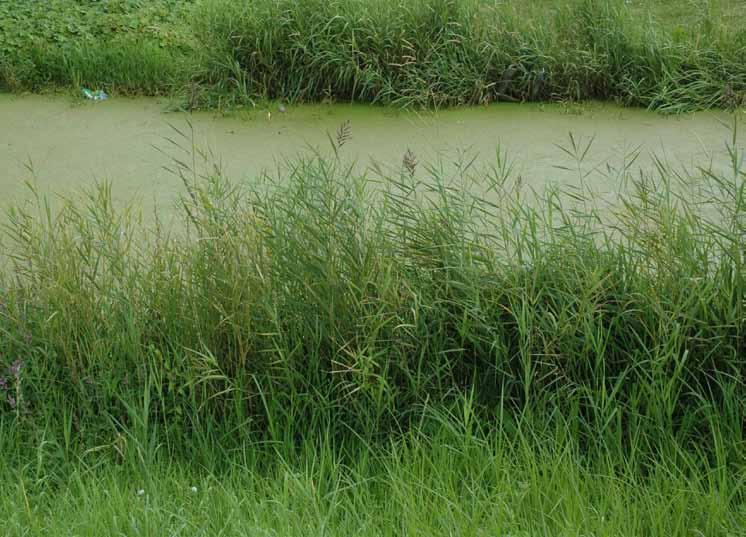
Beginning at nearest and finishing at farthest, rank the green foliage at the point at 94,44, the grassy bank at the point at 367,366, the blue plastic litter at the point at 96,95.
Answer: the grassy bank at the point at 367,366, the blue plastic litter at the point at 96,95, the green foliage at the point at 94,44

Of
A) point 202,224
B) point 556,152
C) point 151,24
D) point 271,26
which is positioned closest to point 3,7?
point 151,24

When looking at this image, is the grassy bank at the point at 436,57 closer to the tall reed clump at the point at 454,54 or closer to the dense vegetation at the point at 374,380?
the tall reed clump at the point at 454,54

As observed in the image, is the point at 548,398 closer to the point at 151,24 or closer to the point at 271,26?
the point at 271,26

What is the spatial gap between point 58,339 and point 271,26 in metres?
3.01

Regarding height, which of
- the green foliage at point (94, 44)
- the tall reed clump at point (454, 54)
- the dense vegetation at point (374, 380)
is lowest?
the dense vegetation at point (374, 380)

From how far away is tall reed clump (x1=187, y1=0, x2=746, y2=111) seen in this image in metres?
4.96

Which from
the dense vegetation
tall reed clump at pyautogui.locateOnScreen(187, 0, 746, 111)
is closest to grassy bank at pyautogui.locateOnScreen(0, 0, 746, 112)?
tall reed clump at pyautogui.locateOnScreen(187, 0, 746, 111)

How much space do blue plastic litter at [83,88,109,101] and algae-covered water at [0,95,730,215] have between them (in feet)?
0.30

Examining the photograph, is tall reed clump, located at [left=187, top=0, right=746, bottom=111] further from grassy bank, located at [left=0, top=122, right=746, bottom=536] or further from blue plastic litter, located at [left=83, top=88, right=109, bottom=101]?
grassy bank, located at [left=0, top=122, right=746, bottom=536]

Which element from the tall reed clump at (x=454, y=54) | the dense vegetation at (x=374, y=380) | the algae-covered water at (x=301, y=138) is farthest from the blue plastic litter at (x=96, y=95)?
the dense vegetation at (x=374, y=380)

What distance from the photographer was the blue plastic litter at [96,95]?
538cm

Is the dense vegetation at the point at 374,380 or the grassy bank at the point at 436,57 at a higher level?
the grassy bank at the point at 436,57

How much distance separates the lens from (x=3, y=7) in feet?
21.0

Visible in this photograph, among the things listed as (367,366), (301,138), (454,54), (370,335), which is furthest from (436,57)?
(367,366)
